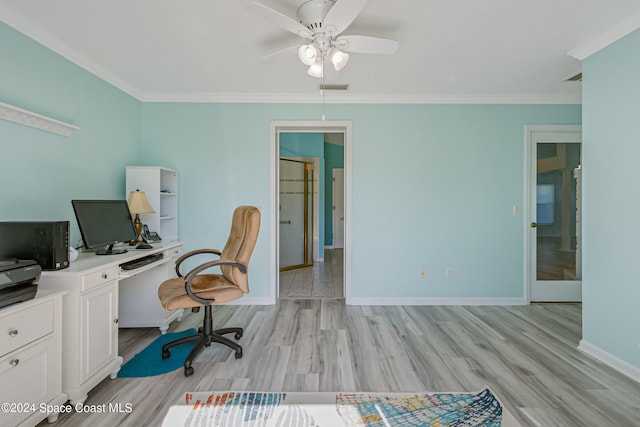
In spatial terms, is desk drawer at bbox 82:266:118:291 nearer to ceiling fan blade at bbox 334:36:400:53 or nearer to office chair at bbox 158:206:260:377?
office chair at bbox 158:206:260:377

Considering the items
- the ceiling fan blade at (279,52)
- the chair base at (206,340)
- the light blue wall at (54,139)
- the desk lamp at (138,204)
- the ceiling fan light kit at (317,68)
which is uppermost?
the ceiling fan blade at (279,52)

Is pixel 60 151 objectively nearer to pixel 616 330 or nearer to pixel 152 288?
pixel 152 288

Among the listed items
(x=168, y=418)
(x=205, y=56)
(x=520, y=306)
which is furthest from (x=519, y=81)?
(x=168, y=418)

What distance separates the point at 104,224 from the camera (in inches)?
95.5

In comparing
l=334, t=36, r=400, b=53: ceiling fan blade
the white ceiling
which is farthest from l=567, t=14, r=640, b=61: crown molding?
l=334, t=36, r=400, b=53: ceiling fan blade

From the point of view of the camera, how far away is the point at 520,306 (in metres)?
3.60

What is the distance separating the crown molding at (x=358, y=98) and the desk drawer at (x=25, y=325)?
2703mm

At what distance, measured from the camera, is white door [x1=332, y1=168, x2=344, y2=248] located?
8.23 m

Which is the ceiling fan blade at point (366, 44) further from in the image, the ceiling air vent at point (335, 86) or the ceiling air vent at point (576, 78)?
the ceiling air vent at point (576, 78)

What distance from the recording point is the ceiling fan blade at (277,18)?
1601 mm

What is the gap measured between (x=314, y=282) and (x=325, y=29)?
3639mm

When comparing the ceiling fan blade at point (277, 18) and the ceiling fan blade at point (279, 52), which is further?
the ceiling fan blade at point (279, 52)

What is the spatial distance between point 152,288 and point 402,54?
10.3 feet

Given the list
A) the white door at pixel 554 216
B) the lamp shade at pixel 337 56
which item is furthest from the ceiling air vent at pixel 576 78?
the lamp shade at pixel 337 56
